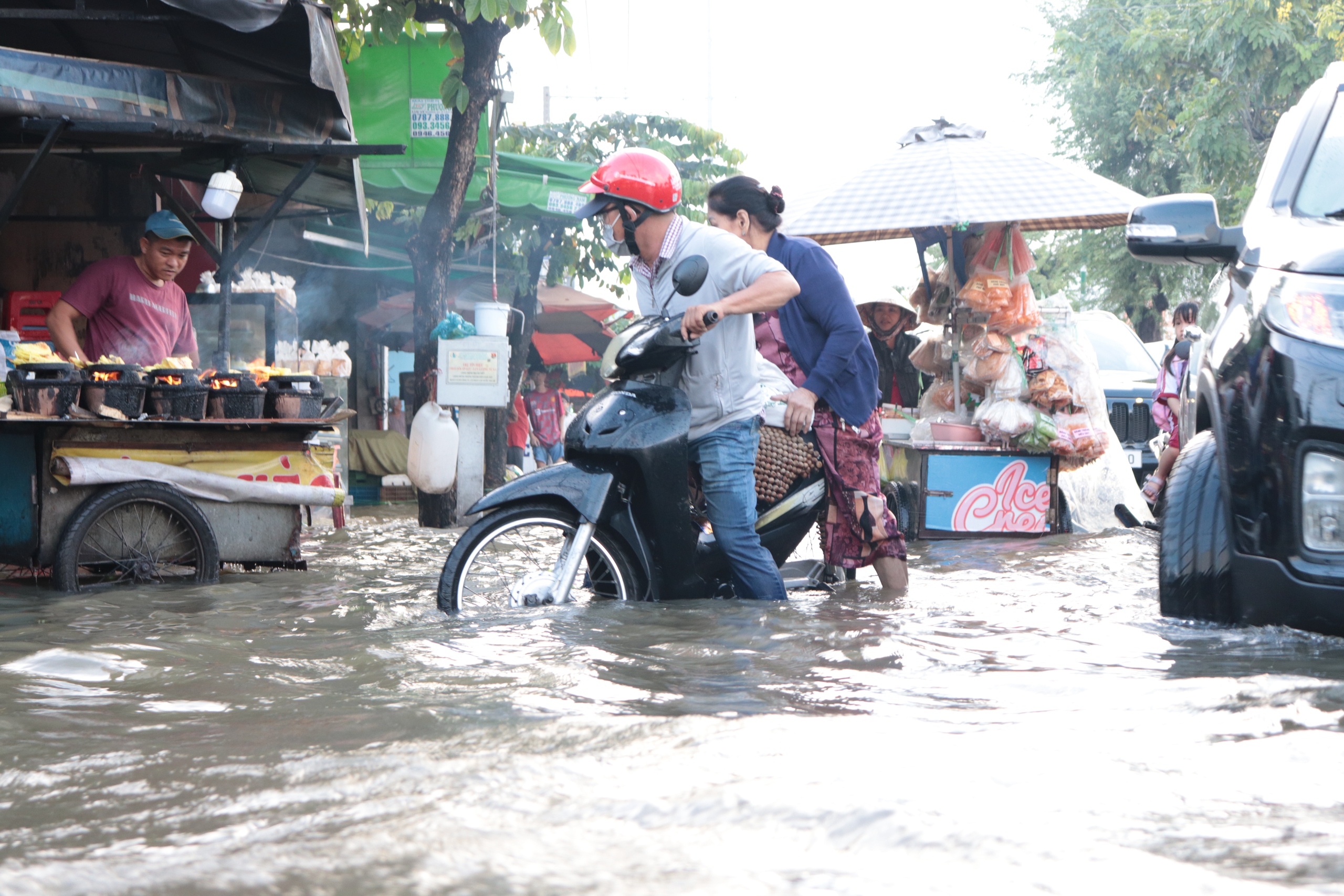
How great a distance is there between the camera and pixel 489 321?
11328 mm

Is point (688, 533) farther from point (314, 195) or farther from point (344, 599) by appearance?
point (314, 195)

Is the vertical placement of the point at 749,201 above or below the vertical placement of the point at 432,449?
above

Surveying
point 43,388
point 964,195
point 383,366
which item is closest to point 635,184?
point 43,388

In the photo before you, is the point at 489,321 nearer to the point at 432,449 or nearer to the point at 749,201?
the point at 432,449

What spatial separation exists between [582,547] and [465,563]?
427 mm

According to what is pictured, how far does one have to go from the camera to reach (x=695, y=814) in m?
2.13

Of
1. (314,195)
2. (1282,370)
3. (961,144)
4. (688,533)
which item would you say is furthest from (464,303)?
(1282,370)

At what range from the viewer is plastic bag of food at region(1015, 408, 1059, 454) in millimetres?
9016

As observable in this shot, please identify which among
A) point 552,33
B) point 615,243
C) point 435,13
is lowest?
point 615,243

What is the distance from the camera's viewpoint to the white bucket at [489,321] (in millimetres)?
11312

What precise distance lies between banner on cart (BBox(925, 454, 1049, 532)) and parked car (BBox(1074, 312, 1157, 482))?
1931 millimetres

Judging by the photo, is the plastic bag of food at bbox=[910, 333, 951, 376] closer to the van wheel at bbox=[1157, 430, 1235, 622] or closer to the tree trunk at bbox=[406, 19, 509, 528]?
the tree trunk at bbox=[406, 19, 509, 528]

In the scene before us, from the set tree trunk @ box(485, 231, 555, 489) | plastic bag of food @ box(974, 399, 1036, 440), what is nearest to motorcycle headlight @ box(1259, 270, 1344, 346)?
plastic bag of food @ box(974, 399, 1036, 440)

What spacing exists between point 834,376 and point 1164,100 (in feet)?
66.9
